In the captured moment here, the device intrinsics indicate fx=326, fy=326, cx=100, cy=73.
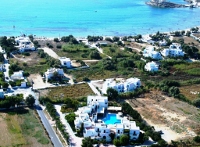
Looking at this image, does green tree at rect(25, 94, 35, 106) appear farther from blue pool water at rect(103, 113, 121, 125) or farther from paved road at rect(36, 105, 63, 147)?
blue pool water at rect(103, 113, 121, 125)

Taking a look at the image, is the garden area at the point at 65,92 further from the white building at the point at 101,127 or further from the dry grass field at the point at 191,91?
the dry grass field at the point at 191,91

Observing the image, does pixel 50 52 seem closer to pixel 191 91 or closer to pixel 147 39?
pixel 147 39

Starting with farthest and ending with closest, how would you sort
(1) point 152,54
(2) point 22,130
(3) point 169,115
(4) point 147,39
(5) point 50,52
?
(4) point 147,39, (5) point 50,52, (1) point 152,54, (3) point 169,115, (2) point 22,130

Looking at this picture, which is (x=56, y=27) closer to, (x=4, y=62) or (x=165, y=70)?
(x=4, y=62)

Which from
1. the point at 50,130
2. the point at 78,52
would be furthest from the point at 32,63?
the point at 50,130

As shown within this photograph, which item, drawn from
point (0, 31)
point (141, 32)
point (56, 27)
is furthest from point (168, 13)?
point (0, 31)

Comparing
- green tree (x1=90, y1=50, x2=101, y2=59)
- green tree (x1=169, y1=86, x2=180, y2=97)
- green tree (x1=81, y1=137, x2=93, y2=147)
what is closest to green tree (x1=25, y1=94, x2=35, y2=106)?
green tree (x1=81, y1=137, x2=93, y2=147)
